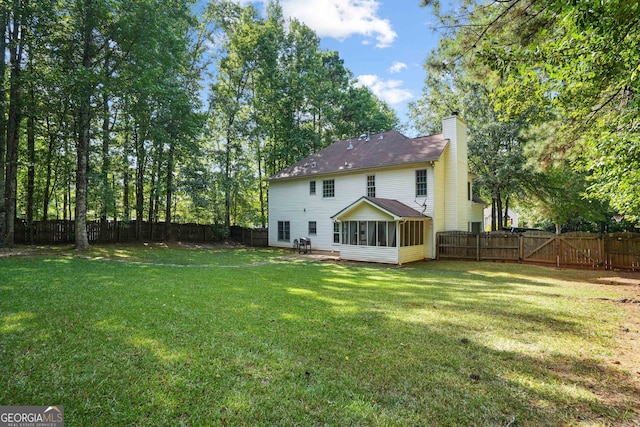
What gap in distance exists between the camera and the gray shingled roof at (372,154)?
15.9 m

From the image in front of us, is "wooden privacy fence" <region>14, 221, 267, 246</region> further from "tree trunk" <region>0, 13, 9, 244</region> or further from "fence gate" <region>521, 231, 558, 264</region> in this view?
"fence gate" <region>521, 231, 558, 264</region>

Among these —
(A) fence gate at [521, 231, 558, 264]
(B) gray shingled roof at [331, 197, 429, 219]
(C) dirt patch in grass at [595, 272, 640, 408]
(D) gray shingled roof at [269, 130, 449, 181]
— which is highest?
(D) gray shingled roof at [269, 130, 449, 181]

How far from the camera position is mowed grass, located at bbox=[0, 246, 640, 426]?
8.75 ft

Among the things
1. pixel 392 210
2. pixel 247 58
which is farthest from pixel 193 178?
pixel 392 210

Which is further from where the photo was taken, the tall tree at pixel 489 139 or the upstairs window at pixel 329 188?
the upstairs window at pixel 329 188

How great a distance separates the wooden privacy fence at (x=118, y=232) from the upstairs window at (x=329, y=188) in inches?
256

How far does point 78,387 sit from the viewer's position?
284cm

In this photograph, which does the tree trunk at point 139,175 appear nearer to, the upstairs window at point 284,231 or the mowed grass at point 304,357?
the upstairs window at point 284,231

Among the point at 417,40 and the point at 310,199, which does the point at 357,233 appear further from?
the point at 417,40

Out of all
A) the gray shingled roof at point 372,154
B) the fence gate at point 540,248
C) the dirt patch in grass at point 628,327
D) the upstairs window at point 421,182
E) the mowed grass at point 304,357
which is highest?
the gray shingled roof at point 372,154

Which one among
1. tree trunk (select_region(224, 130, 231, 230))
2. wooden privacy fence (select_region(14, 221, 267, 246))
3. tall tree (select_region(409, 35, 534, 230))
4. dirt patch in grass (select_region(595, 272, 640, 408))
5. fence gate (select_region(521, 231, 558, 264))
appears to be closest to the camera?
dirt patch in grass (select_region(595, 272, 640, 408))

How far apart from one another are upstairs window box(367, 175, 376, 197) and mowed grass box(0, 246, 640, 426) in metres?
10.3

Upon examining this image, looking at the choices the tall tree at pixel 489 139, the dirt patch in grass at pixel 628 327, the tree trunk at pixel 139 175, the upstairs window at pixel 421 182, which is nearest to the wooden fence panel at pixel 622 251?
the dirt patch in grass at pixel 628 327

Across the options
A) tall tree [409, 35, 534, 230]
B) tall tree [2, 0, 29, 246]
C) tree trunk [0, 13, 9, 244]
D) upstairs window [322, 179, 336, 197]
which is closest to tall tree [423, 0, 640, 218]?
tall tree [409, 35, 534, 230]
